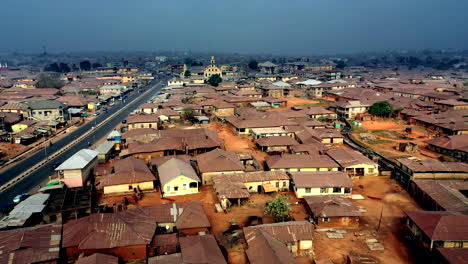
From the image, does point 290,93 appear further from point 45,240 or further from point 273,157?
point 45,240

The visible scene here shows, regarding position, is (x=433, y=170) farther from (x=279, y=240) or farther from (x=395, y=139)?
(x=279, y=240)

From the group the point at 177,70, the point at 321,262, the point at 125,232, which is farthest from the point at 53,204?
the point at 177,70

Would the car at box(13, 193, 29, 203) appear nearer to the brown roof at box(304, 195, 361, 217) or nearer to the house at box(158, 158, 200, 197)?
the house at box(158, 158, 200, 197)

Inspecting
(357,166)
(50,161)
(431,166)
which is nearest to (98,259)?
(50,161)

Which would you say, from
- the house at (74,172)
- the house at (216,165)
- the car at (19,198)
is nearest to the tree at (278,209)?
the house at (216,165)

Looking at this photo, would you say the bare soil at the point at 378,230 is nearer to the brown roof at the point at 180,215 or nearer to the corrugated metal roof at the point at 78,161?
the brown roof at the point at 180,215
